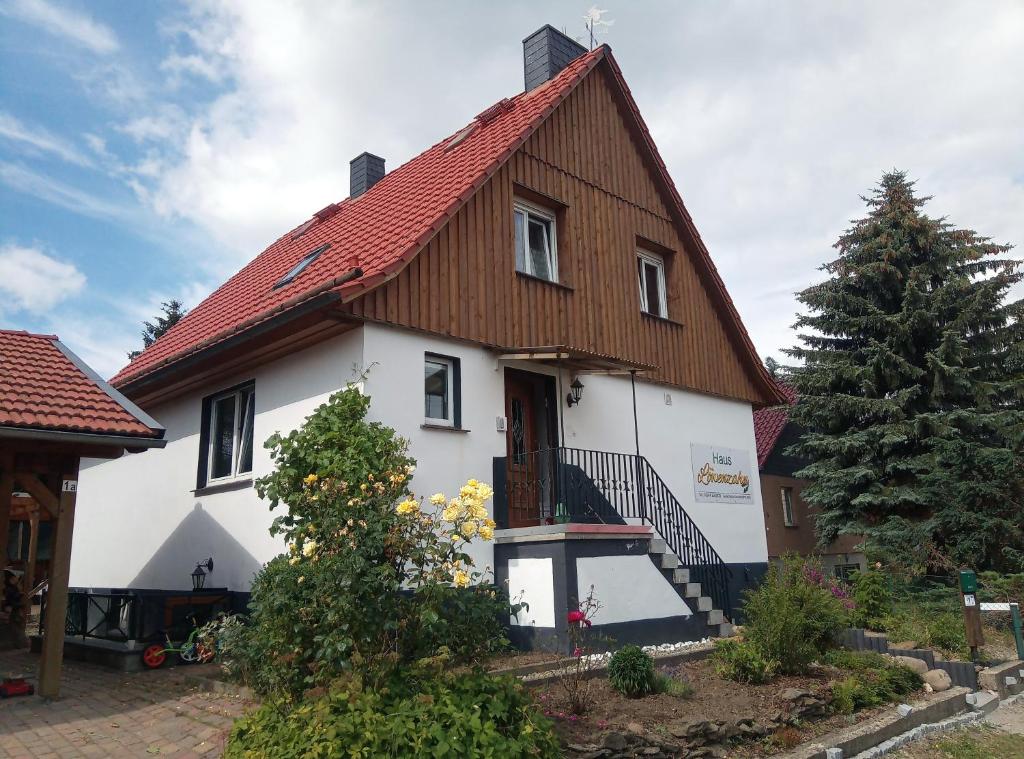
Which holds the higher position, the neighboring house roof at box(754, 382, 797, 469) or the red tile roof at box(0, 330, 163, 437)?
the neighboring house roof at box(754, 382, 797, 469)

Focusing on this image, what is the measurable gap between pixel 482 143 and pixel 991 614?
1095 cm

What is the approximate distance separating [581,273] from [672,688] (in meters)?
6.70

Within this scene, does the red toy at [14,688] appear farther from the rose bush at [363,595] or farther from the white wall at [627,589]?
the white wall at [627,589]

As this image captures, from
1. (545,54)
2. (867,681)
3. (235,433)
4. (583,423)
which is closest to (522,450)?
(583,423)

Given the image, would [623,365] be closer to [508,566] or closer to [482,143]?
[508,566]

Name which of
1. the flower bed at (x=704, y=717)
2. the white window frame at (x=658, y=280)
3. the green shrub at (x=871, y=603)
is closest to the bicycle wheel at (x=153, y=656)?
the flower bed at (x=704, y=717)

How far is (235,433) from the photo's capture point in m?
11.3

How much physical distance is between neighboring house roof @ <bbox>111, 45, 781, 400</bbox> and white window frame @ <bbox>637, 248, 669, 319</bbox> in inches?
33.8

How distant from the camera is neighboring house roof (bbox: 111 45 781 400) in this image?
958cm

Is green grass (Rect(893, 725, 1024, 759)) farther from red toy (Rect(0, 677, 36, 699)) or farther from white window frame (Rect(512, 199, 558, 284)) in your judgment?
red toy (Rect(0, 677, 36, 699))

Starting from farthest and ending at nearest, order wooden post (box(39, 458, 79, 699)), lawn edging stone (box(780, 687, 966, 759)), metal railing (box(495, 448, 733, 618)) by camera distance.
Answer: metal railing (box(495, 448, 733, 618)), wooden post (box(39, 458, 79, 699)), lawn edging stone (box(780, 687, 966, 759))

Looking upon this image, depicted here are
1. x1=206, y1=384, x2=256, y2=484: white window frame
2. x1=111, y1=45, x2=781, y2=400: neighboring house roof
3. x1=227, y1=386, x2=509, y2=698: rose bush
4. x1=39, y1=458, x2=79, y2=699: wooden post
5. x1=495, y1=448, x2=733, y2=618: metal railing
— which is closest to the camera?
x1=227, y1=386, x2=509, y2=698: rose bush

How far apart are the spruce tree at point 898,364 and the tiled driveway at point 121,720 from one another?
46.5 ft

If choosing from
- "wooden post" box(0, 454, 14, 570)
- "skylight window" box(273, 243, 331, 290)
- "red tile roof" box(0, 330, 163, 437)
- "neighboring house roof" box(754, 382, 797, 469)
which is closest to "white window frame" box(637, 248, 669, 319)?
"skylight window" box(273, 243, 331, 290)
